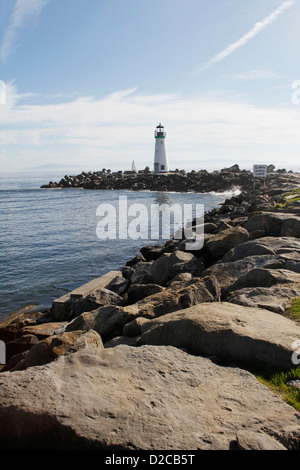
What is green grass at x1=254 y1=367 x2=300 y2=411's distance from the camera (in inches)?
151

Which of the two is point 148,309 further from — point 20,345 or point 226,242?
point 226,242

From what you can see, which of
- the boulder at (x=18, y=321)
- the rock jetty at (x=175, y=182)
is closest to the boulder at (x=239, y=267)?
the boulder at (x=18, y=321)

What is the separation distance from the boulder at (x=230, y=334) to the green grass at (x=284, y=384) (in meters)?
0.15

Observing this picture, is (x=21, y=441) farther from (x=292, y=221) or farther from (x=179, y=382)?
(x=292, y=221)

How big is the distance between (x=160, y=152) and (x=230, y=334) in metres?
78.5

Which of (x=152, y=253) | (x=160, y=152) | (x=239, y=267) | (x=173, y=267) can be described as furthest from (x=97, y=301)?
(x=160, y=152)

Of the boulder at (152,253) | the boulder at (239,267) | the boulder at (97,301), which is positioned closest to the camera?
the boulder at (239,267)

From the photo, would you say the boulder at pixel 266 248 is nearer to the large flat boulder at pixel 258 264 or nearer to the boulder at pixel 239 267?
the large flat boulder at pixel 258 264

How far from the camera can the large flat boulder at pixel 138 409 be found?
297 cm

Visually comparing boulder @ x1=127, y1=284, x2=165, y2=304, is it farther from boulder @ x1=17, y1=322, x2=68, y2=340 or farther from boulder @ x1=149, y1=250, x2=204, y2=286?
boulder @ x1=17, y1=322, x2=68, y2=340

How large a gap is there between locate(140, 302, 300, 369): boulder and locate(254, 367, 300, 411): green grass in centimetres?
15

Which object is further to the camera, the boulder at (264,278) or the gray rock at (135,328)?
the boulder at (264,278)

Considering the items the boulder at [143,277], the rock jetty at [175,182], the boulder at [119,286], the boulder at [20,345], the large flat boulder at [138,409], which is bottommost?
the boulder at [20,345]
